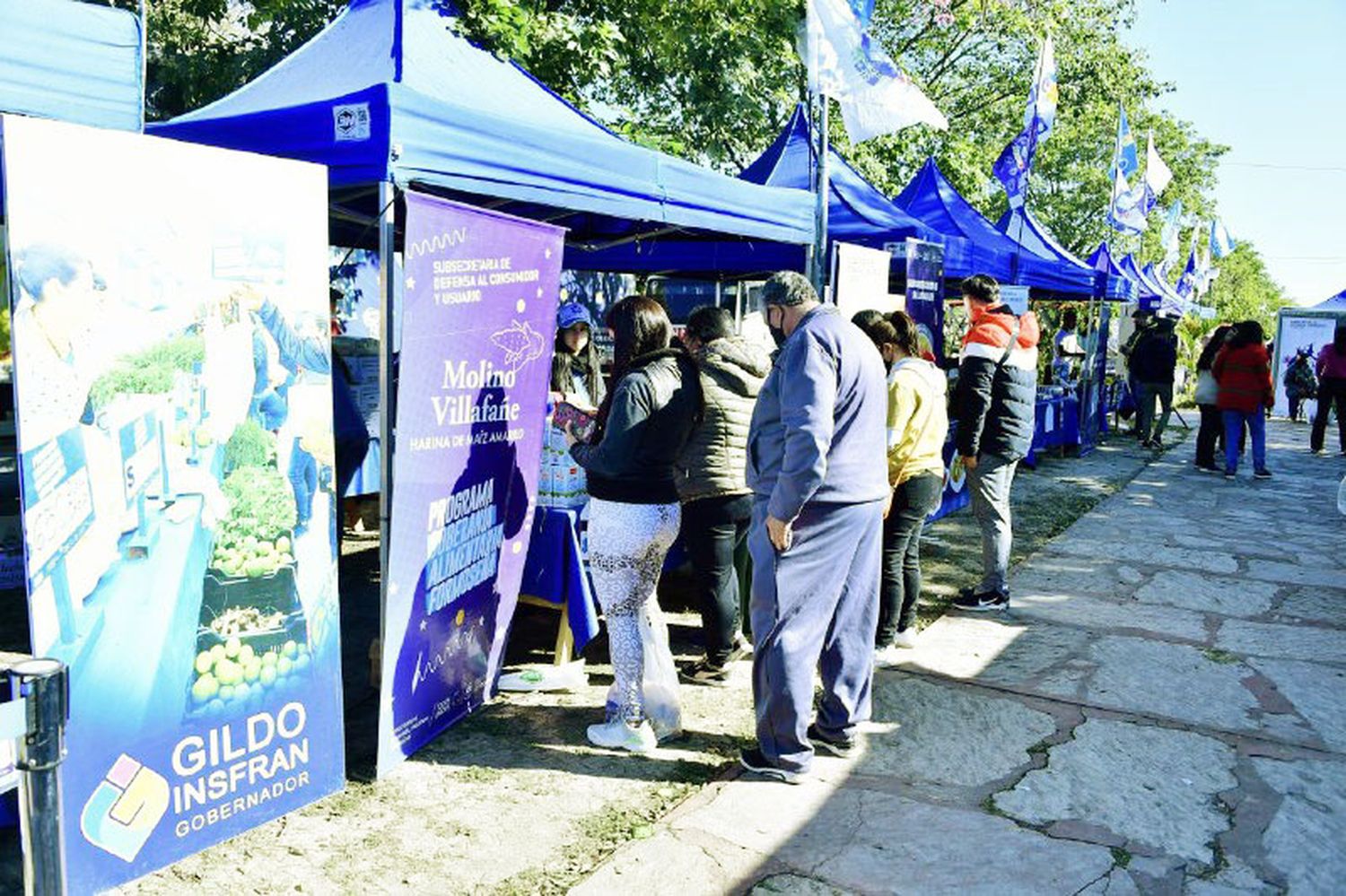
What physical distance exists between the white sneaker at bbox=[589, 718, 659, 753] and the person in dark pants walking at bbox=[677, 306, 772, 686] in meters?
0.75

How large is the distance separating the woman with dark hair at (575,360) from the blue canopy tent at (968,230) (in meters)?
4.54

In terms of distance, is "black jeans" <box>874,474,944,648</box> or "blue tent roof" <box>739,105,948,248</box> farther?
"blue tent roof" <box>739,105,948,248</box>

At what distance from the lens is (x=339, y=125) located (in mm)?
3590

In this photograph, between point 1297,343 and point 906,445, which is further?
point 1297,343

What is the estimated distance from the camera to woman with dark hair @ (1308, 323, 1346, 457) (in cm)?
1388

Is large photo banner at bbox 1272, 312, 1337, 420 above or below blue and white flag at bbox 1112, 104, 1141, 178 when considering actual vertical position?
below

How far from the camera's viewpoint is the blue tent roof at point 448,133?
11.8ft

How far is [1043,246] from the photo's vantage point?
13.9m

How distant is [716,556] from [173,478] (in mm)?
2399

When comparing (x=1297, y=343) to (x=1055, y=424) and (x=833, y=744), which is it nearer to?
(x=1055, y=424)

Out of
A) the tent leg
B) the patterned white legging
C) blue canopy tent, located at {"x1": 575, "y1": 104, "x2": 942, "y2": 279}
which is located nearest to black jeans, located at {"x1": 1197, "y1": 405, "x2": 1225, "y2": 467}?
blue canopy tent, located at {"x1": 575, "y1": 104, "x2": 942, "y2": 279}

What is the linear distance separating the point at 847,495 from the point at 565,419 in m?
1.15

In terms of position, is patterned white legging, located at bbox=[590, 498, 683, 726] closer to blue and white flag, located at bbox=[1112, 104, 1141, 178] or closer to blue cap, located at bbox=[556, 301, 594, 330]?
blue cap, located at bbox=[556, 301, 594, 330]

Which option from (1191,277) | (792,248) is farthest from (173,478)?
(1191,277)
